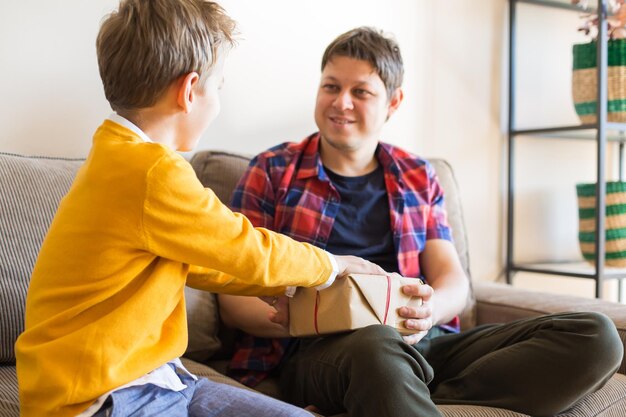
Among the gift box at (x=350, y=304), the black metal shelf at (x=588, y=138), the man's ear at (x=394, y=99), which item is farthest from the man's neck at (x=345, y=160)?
the black metal shelf at (x=588, y=138)

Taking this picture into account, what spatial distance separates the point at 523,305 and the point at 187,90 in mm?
1076

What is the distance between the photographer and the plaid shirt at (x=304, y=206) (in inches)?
61.5

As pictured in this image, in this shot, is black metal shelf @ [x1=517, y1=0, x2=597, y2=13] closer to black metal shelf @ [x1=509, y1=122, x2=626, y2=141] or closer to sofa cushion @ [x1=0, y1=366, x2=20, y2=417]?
black metal shelf @ [x1=509, y1=122, x2=626, y2=141]

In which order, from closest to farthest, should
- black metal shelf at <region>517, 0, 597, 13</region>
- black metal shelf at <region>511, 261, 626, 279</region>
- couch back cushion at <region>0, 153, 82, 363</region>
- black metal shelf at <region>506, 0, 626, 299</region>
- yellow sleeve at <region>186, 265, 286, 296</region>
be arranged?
1. yellow sleeve at <region>186, 265, 286, 296</region>
2. couch back cushion at <region>0, 153, 82, 363</region>
3. black metal shelf at <region>506, 0, 626, 299</region>
4. black metal shelf at <region>511, 261, 626, 279</region>
5. black metal shelf at <region>517, 0, 597, 13</region>

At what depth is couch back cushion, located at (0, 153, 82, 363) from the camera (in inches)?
51.2

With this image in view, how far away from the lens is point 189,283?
1.23 meters

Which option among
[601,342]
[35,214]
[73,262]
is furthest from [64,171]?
[601,342]

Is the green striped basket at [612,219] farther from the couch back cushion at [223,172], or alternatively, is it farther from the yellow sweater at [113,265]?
the yellow sweater at [113,265]

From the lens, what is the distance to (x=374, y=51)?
169 centimetres

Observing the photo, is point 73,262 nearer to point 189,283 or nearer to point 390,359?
point 189,283

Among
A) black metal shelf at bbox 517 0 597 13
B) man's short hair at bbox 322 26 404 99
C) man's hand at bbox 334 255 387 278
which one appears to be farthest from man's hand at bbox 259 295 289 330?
black metal shelf at bbox 517 0 597 13

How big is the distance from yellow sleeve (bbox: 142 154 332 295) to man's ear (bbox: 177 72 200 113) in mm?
107

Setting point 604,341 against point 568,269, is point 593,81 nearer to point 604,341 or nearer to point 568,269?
point 568,269

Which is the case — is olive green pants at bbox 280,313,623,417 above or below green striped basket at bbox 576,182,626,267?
below
